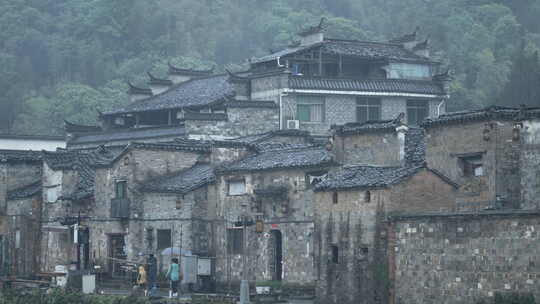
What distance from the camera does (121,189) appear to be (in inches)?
2279

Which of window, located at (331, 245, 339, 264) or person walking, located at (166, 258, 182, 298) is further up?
window, located at (331, 245, 339, 264)

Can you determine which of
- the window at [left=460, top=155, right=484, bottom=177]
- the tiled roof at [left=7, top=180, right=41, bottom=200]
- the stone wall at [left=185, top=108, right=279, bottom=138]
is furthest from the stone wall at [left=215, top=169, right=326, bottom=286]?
the stone wall at [left=185, top=108, right=279, bottom=138]

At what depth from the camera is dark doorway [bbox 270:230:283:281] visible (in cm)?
5291

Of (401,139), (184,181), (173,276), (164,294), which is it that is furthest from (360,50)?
(173,276)

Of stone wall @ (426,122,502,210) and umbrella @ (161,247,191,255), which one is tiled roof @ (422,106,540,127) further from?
umbrella @ (161,247,191,255)

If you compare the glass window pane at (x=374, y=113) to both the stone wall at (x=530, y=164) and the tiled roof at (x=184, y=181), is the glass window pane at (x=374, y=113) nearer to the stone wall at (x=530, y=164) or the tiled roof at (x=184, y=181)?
the tiled roof at (x=184, y=181)

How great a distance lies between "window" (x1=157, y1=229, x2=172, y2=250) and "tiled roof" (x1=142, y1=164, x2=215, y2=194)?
5.68 feet

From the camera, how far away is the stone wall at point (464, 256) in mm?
38094

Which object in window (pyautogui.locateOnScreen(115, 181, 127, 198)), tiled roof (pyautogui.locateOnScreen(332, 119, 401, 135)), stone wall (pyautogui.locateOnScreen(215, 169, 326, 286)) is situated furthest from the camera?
window (pyautogui.locateOnScreen(115, 181, 127, 198))

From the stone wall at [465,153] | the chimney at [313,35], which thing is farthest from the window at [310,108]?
the stone wall at [465,153]

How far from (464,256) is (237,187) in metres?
16.3

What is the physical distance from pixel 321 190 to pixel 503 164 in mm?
6626

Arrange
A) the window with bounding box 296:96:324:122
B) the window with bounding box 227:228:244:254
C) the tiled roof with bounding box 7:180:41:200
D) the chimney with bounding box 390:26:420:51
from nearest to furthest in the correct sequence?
the window with bounding box 227:228:244:254, the tiled roof with bounding box 7:180:41:200, the window with bounding box 296:96:324:122, the chimney with bounding box 390:26:420:51

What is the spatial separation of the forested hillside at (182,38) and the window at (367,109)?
20.7 m
